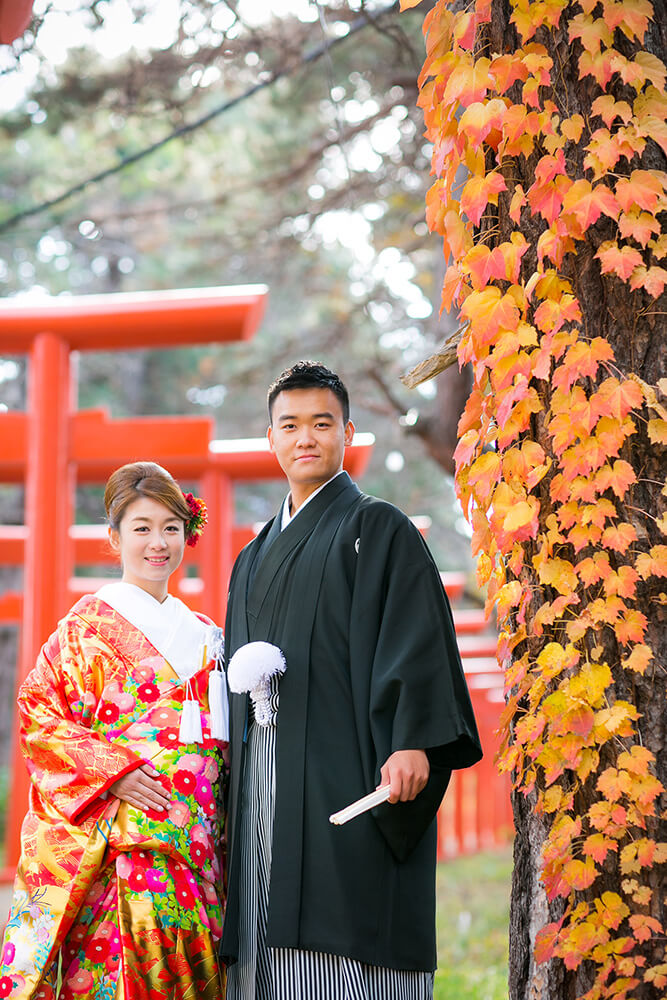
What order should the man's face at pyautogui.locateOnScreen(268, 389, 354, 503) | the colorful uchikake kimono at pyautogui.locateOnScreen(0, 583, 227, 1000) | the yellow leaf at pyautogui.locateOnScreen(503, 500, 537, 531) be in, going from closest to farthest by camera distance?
the yellow leaf at pyautogui.locateOnScreen(503, 500, 537, 531)
the colorful uchikake kimono at pyautogui.locateOnScreen(0, 583, 227, 1000)
the man's face at pyautogui.locateOnScreen(268, 389, 354, 503)

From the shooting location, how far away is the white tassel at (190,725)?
10.1ft

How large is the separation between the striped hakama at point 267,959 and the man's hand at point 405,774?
390 millimetres

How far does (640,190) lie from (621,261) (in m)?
0.17

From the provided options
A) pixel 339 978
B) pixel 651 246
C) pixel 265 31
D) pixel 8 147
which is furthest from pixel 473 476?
pixel 8 147

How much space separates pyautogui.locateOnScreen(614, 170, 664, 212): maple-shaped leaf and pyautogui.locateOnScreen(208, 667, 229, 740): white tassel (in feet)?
5.98

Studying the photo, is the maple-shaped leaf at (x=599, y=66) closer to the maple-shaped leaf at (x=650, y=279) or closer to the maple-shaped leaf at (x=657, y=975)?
the maple-shaped leaf at (x=650, y=279)

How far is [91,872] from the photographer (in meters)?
3.01

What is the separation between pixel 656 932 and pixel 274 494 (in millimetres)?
17799

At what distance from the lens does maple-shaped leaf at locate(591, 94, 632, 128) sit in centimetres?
242

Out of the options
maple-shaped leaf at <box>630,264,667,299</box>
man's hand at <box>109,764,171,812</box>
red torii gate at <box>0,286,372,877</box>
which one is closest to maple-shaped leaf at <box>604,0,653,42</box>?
maple-shaped leaf at <box>630,264,667,299</box>

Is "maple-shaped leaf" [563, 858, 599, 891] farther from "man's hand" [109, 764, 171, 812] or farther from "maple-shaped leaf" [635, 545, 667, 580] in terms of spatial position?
"man's hand" [109, 764, 171, 812]

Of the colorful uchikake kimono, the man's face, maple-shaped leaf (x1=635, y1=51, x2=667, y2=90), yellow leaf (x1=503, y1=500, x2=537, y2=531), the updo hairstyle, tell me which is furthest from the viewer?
the updo hairstyle

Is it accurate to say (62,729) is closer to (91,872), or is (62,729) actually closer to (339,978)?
(91,872)

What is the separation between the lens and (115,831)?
3004mm
